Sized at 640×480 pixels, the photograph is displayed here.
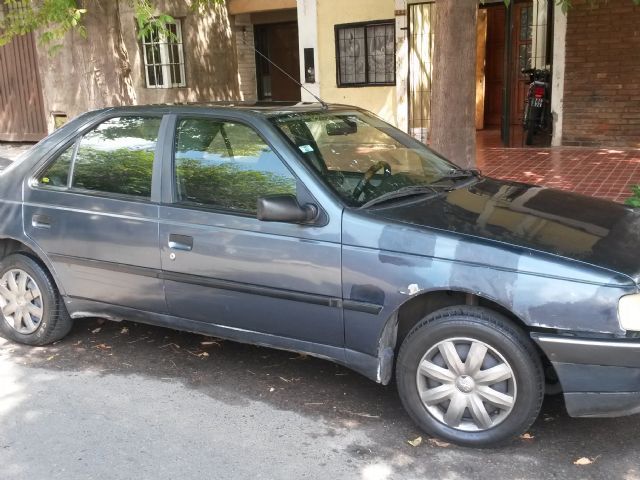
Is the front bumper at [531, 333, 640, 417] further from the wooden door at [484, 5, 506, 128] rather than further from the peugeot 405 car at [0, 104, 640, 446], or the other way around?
the wooden door at [484, 5, 506, 128]

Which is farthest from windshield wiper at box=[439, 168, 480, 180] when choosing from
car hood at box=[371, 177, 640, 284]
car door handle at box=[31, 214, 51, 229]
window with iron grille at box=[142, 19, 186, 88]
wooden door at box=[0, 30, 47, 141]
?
wooden door at box=[0, 30, 47, 141]

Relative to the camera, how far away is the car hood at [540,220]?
10.5ft

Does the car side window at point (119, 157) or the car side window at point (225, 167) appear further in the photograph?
the car side window at point (119, 157)

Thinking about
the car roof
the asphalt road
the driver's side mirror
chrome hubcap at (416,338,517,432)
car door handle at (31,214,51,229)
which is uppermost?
the car roof

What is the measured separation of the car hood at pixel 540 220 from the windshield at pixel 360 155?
9.2 inches

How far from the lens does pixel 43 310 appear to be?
4723mm

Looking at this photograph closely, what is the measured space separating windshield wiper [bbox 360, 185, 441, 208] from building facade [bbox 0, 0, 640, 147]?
5.03 metres

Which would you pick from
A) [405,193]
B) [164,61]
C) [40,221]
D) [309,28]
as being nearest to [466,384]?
[405,193]

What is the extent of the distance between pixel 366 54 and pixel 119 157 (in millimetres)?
9016

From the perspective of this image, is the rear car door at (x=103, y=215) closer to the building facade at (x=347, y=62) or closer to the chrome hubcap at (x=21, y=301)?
the chrome hubcap at (x=21, y=301)

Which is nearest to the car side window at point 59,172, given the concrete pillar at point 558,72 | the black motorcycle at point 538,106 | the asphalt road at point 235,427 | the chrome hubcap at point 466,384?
the asphalt road at point 235,427

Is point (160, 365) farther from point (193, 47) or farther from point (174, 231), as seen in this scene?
point (193, 47)

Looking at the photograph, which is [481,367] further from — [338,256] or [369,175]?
[369,175]

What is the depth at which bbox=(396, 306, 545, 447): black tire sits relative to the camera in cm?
318
